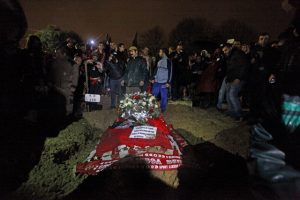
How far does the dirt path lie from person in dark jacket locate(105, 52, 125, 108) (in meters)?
0.83

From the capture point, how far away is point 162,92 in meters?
12.4

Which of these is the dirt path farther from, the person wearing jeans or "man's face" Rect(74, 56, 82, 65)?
"man's face" Rect(74, 56, 82, 65)

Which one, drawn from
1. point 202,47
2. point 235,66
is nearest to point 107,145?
point 235,66

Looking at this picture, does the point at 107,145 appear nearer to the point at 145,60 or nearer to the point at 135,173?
the point at 135,173

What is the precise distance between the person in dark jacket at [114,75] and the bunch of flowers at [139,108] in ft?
12.1

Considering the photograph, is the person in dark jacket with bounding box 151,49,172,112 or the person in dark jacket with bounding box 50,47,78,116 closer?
the person in dark jacket with bounding box 50,47,78,116

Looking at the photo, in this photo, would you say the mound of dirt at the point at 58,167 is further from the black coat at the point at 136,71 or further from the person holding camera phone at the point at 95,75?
the black coat at the point at 136,71

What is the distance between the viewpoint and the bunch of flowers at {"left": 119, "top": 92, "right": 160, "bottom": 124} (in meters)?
8.06

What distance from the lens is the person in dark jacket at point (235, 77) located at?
10867mm

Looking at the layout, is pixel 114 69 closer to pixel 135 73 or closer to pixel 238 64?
pixel 135 73

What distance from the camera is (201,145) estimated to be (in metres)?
8.70

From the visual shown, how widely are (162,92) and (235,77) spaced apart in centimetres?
232

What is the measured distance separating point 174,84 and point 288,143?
12.3 metres

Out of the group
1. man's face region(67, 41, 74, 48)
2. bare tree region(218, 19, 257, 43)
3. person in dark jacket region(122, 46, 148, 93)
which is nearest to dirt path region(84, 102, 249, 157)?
person in dark jacket region(122, 46, 148, 93)
